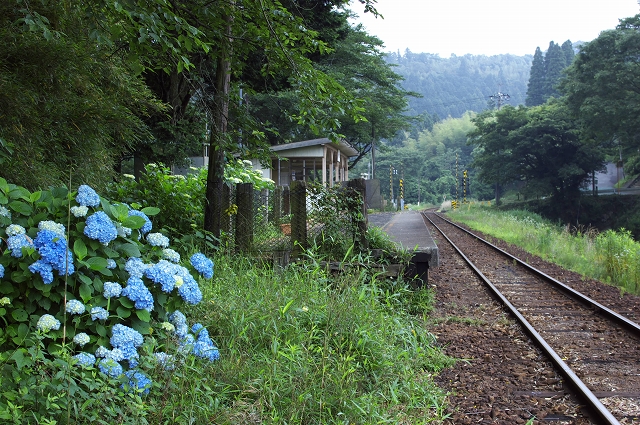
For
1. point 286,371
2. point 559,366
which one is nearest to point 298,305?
point 286,371

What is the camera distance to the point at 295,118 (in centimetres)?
561

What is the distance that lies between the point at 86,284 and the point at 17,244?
38 cm

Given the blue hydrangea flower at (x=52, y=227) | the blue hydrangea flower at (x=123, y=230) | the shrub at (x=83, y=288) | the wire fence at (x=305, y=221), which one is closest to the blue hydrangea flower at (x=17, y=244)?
the shrub at (x=83, y=288)

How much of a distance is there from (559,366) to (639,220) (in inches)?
1296

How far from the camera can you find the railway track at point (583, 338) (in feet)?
13.5

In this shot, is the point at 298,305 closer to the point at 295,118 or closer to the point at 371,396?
the point at 371,396

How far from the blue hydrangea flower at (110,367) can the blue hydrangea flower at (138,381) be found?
0.24 feet

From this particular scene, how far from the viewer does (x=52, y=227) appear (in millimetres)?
2758

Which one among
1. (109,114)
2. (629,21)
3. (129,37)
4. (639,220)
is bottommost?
(639,220)

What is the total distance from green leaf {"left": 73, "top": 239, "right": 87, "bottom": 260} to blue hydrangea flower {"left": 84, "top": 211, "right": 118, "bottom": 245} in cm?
Answer: 6

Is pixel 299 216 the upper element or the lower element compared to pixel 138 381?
upper

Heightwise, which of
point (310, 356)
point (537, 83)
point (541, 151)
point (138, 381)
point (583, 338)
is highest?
point (537, 83)

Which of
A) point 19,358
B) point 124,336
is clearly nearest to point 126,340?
point 124,336

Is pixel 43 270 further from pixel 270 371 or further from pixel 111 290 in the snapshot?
pixel 270 371
